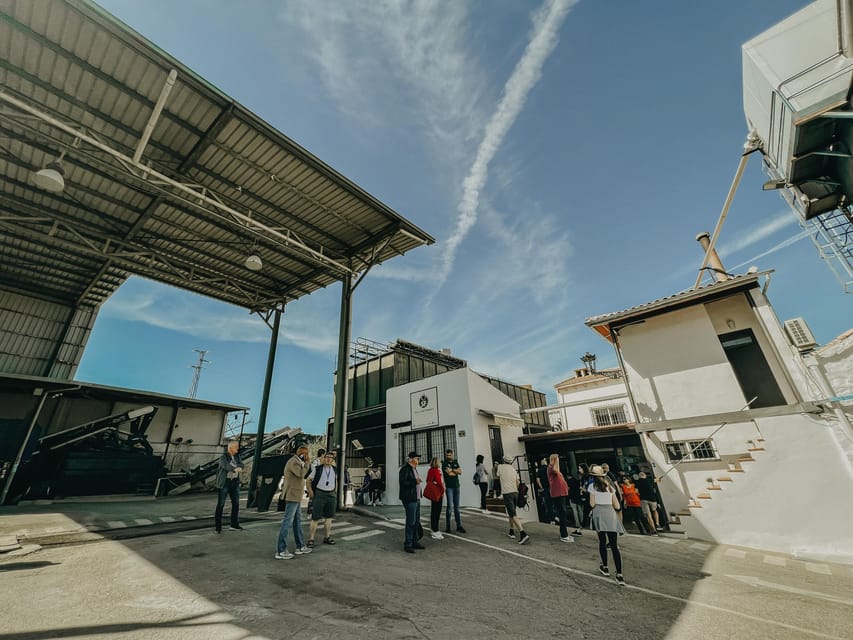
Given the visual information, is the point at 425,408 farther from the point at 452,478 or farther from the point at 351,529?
the point at 351,529

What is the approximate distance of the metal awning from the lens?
48.8ft

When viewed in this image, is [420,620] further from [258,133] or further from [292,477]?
[258,133]

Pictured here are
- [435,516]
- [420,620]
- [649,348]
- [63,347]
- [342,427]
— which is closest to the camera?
[420,620]

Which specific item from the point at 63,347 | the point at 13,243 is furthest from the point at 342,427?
the point at 63,347

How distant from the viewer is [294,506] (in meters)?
5.87

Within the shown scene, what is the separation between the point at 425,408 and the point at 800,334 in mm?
13944

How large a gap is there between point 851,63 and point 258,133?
12.7m

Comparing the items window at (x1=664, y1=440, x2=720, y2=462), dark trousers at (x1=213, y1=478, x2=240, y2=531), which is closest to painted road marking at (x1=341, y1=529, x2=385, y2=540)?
dark trousers at (x1=213, y1=478, x2=240, y2=531)

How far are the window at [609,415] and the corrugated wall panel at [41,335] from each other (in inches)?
1158

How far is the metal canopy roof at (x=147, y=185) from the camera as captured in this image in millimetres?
6684

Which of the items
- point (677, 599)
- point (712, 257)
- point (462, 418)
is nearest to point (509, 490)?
point (677, 599)

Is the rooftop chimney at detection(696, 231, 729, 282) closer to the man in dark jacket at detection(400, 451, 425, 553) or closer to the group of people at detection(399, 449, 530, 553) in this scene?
the group of people at detection(399, 449, 530, 553)

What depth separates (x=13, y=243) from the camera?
1186cm

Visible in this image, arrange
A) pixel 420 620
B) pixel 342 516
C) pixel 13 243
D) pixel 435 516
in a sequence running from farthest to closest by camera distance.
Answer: pixel 13 243 → pixel 342 516 → pixel 435 516 → pixel 420 620
